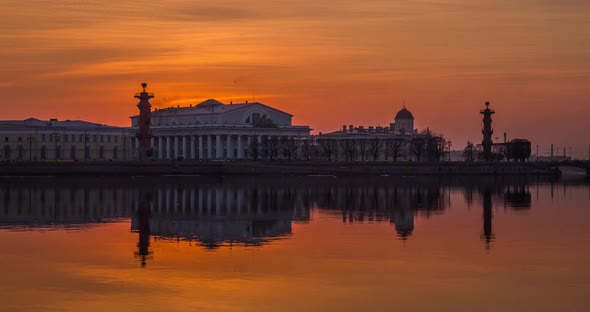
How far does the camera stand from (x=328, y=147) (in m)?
132

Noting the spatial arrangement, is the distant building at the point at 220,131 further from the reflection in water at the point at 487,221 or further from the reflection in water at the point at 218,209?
the reflection in water at the point at 487,221

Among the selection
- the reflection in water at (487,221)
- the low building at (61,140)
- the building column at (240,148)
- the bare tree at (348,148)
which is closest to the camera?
the reflection in water at (487,221)

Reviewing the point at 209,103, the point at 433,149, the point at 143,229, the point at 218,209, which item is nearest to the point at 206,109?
the point at 209,103

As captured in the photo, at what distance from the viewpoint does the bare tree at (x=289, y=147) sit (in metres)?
125

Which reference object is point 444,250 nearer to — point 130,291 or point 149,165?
point 130,291

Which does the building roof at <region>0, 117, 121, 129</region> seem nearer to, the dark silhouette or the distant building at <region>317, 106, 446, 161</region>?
the distant building at <region>317, 106, 446, 161</region>

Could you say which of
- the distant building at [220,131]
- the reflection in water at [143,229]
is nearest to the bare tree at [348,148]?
the distant building at [220,131]

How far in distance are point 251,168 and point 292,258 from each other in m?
72.8

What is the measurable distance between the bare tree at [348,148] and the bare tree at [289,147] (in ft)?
20.7

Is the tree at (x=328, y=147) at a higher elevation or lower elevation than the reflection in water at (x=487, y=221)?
higher

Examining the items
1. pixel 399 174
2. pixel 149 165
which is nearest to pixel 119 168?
pixel 149 165

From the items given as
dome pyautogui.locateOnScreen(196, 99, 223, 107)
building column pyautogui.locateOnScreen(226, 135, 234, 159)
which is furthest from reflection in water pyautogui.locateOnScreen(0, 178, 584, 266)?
dome pyautogui.locateOnScreen(196, 99, 223, 107)

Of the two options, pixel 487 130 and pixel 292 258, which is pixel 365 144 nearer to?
pixel 487 130

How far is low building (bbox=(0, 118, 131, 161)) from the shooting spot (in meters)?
132
